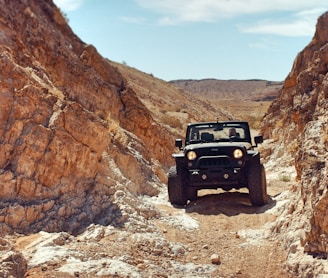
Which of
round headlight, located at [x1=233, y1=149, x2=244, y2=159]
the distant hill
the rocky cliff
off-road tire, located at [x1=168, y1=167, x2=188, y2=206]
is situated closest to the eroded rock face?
off-road tire, located at [x1=168, y1=167, x2=188, y2=206]

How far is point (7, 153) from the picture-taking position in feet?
24.3

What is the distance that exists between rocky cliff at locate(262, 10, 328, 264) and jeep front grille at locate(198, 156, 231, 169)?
5.11 feet

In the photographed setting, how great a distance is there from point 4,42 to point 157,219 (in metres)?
5.85

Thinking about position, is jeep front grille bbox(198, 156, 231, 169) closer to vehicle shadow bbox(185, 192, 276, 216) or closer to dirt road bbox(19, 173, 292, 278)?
vehicle shadow bbox(185, 192, 276, 216)

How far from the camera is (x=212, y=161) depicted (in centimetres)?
942

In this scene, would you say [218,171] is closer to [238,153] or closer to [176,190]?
[238,153]

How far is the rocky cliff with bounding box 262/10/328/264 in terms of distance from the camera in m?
5.48

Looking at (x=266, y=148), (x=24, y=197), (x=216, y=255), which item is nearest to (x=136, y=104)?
(x=266, y=148)

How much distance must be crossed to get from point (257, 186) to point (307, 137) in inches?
90.3

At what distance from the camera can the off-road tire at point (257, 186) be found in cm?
915

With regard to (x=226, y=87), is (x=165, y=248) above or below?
below

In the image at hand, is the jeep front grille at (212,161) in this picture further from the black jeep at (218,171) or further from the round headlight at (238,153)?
the round headlight at (238,153)

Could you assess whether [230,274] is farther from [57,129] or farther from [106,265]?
[57,129]

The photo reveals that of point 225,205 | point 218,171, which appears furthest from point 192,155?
point 225,205
